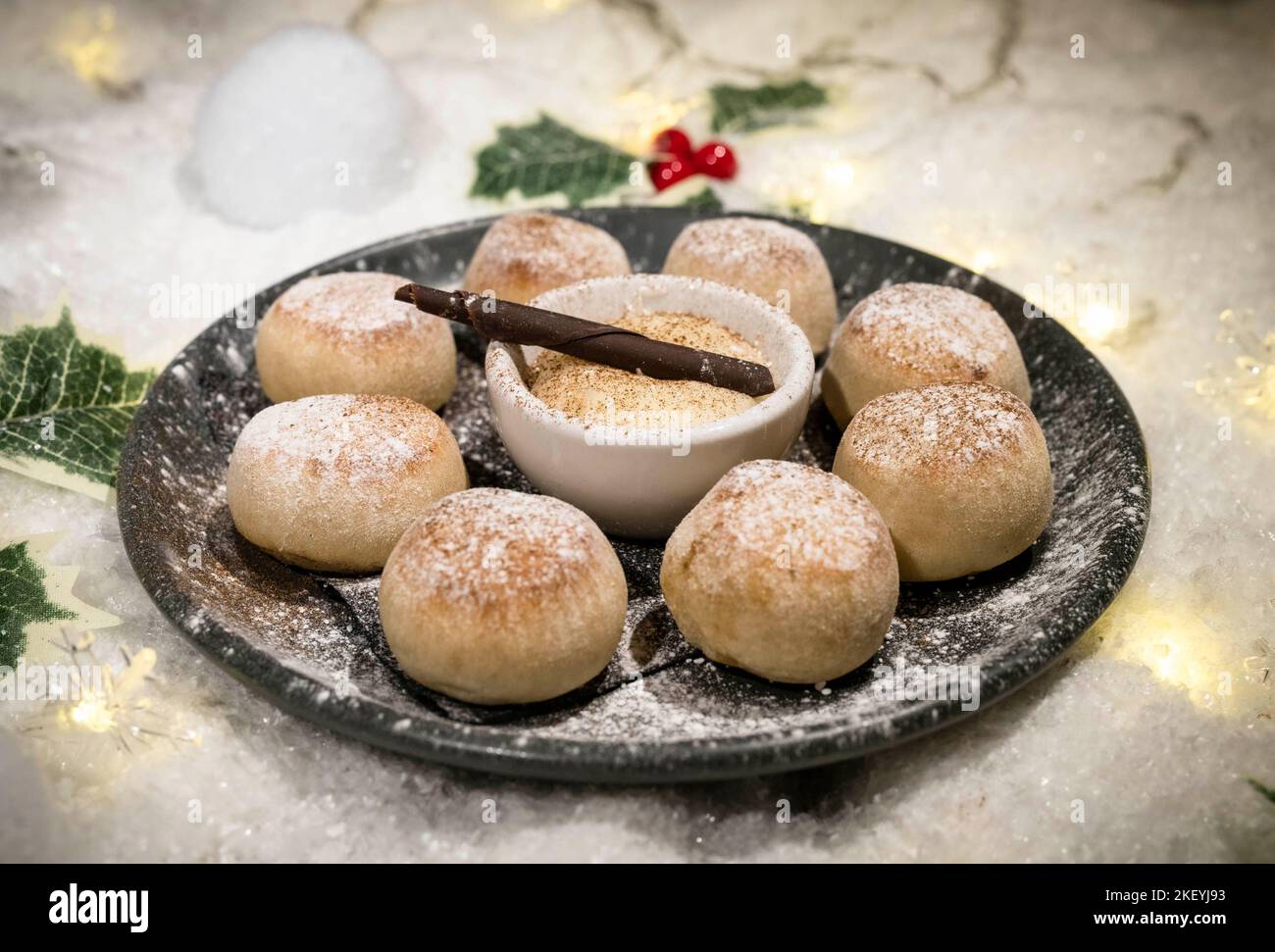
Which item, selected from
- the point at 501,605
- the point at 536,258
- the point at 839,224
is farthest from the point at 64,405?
the point at 839,224

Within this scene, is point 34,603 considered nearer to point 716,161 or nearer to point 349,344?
point 349,344

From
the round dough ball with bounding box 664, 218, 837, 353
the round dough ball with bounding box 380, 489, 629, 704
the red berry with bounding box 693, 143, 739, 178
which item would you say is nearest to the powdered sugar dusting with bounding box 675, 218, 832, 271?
the round dough ball with bounding box 664, 218, 837, 353

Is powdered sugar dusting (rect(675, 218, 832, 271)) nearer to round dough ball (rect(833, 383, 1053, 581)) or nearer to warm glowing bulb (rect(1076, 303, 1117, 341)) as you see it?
round dough ball (rect(833, 383, 1053, 581))

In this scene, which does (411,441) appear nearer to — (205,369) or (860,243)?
(205,369)

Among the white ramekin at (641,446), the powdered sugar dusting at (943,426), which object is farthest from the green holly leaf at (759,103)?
the powdered sugar dusting at (943,426)

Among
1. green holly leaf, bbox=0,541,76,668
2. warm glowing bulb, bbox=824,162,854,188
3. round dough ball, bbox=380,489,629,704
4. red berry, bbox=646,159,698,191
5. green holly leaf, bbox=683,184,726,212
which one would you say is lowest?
green holly leaf, bbox=0,541,76,668

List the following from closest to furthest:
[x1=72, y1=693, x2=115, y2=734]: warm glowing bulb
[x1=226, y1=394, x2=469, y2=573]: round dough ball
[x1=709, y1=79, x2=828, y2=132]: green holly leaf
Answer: [x1=72, y1=693, x2=115, y2=734]: warm glowing bulb, [x1=226, y1=394, x2=469, y2=573]: round dough ball, [x1=709, y1=79, x2=828, y2=132]: green holly leaf

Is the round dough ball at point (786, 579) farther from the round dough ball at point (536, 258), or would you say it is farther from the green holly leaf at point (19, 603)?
the green holly leaf at point (19, 603)

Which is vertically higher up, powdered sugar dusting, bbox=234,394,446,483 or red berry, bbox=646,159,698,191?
red berry, bbox=646,159,698,191

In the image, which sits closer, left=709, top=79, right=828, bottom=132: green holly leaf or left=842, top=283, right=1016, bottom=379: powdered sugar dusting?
left=842, top=283, right=1016, bottom=379: powdered sugar dusting
